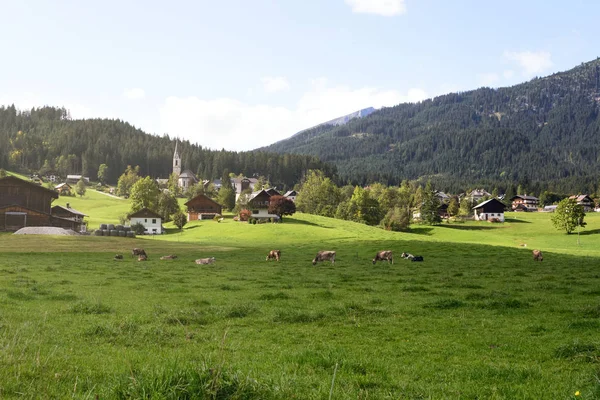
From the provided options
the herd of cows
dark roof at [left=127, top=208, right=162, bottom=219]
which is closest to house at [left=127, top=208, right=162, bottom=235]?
dark roof at [left=127, top=208, right=162, bottom=219]

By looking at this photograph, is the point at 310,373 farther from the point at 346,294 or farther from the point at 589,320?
the point at 346,294

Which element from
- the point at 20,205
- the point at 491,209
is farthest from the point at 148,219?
the point at 491,209

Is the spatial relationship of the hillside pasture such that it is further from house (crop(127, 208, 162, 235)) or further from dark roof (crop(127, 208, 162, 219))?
dark roof (crop(127, 208, 162, 219))

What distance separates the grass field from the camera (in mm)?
7293

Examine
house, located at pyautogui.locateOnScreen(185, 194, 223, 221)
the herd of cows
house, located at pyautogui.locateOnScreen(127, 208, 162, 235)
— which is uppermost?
house, located at pyautogui.locateOnScreen(185, 194, 223, 221)

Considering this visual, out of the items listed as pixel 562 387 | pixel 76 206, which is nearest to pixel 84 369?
pixel 562 387

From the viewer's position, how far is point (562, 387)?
8234mm

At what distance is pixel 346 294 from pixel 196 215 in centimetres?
12484

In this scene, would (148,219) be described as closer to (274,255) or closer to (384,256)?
(274,255)

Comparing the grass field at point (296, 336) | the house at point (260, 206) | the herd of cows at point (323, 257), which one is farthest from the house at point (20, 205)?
the grass field at point (296, 336)

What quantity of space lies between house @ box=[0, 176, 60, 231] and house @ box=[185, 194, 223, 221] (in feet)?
155

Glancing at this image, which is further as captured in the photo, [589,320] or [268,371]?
[589,320]

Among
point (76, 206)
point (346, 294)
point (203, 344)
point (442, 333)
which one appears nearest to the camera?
point (203, 344)

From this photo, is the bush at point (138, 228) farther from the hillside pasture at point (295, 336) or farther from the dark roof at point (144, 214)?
the hillside pasture at point (295, 336)
